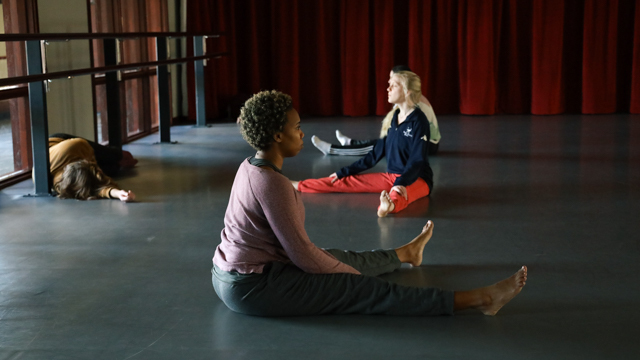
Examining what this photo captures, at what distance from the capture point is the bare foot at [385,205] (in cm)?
329

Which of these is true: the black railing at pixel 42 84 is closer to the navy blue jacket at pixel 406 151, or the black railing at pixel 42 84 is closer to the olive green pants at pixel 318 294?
the navy blue jacket at pixel 406 151

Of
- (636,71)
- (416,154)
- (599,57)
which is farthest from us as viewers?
(599,57)

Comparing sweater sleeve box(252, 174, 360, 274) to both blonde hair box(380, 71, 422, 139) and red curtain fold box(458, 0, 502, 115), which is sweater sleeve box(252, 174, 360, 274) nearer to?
blonde hair box(380, 71, 422, 139)

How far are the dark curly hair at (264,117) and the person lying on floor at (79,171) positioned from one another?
1.88 meters

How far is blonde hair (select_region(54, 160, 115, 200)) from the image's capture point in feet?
12.3

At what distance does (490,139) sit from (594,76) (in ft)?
8.10

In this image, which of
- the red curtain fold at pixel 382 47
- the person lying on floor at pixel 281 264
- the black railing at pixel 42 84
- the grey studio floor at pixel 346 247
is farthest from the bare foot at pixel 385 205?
the red curtain fold at pixel 382 47

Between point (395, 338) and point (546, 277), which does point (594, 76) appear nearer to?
point (546, 277)

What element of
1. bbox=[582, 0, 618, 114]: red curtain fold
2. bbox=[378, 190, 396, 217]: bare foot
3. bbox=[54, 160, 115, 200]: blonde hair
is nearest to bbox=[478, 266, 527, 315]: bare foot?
bbox=[378, 190, 396, 217]: bare foot

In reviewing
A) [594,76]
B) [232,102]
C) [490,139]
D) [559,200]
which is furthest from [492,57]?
[559,200]

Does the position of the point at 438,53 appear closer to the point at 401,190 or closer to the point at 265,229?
the point at 401,190

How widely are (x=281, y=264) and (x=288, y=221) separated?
0.58 ft

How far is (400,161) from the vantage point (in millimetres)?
3736

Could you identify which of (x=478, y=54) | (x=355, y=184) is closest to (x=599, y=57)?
(x=478, y=54)
